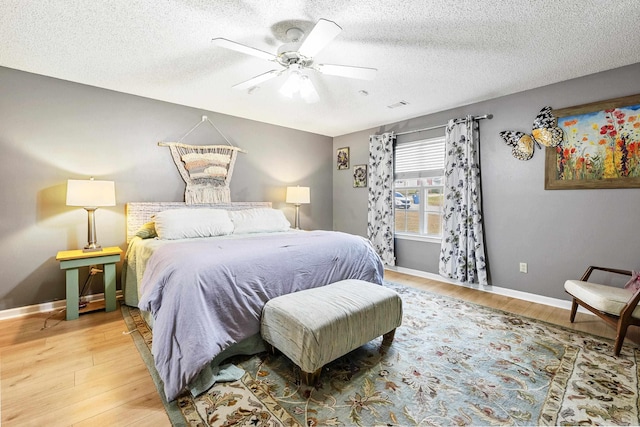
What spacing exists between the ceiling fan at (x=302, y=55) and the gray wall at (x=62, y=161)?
1.76 m

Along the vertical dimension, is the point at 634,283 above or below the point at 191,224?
below

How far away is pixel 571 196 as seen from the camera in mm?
2912

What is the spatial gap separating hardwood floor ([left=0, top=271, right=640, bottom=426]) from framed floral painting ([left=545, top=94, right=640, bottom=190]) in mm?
1369

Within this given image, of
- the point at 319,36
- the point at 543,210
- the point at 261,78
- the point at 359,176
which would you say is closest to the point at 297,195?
the point at 359,176

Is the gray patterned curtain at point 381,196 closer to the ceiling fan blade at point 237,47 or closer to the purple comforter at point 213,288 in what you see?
the purple comforter at point 213,288

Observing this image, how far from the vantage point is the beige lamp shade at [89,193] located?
8.57 feet

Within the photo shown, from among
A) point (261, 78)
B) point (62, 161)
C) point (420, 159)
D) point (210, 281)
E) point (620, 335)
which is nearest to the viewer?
point (210, 281)

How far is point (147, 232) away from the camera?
3.03 metres

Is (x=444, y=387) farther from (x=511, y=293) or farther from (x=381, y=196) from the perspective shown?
(x=381, y=196)

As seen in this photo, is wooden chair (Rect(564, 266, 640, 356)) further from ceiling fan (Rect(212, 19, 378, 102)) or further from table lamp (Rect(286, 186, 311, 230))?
table lamp (Rect(286, 186, 311, 230))

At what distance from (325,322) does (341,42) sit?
2.09 metres

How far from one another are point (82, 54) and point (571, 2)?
3.70 metres

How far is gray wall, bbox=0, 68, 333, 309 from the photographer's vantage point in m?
2.68

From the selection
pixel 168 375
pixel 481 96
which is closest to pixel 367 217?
pixel 481 96
